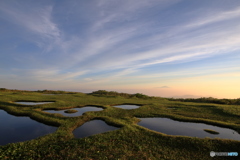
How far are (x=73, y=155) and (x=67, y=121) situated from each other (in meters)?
8.84

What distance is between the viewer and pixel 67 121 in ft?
56.7

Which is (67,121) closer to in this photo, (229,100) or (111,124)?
(111,124)

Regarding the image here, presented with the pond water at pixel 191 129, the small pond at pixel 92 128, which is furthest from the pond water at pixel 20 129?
the pond water at pixel 191 129

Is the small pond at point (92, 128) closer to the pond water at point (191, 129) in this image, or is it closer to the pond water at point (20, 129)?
the pond water at point (20, 129)

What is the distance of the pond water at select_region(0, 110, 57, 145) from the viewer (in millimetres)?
13352

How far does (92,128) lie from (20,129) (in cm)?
864

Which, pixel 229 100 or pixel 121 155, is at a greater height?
pixel 229 100

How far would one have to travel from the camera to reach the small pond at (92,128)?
14288 mm

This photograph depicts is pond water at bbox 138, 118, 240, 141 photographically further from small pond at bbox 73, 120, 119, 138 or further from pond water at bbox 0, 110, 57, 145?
pond water at bbox 0, 110, 57, 145

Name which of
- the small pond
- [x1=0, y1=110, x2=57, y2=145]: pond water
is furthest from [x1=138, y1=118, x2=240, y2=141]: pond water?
[x1=0, y1=110, x2=57, y2=145]: pond water

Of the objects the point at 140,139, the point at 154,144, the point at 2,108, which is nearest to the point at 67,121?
the point at 140,139

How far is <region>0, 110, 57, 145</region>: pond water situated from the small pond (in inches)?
121

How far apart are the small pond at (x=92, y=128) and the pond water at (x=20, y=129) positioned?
308 cm

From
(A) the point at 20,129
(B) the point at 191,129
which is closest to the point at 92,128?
(A) the point at 20,129
